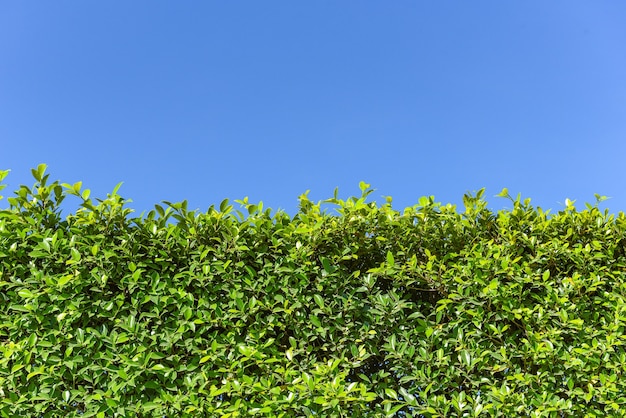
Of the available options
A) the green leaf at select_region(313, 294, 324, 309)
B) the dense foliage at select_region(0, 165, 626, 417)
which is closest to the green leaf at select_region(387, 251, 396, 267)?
the dense foliage at select_region(0, 165, 626, 417)

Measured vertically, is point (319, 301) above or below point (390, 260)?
below

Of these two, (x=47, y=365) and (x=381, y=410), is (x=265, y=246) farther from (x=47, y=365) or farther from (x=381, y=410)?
(x=47, y=365)

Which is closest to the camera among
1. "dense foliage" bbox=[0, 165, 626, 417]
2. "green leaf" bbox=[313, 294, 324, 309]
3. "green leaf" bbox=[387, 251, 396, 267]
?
"dense foliage" bbox=[0, 165, 626, 417]

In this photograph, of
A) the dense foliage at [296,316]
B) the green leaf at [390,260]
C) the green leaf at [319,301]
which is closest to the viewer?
the dense foliage at [296,316]

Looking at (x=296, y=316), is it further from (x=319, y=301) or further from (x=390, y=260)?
(x=390, y=260)

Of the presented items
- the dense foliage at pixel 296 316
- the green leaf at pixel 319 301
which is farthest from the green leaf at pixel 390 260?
the green leaf at pixel 319 301

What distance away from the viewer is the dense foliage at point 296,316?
4.51 meters

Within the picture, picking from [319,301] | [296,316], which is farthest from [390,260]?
[296,316]

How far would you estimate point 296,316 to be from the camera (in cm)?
472

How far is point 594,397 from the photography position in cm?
486

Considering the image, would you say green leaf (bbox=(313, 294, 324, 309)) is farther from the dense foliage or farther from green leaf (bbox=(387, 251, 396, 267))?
green leaf (bbox=(387, 251, 396, 267))

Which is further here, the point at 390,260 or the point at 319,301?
the point at 390,260

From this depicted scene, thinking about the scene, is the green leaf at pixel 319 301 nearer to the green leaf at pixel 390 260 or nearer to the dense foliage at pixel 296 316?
the dense foliage at pixel 296 316

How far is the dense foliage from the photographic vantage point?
4.51 metres
